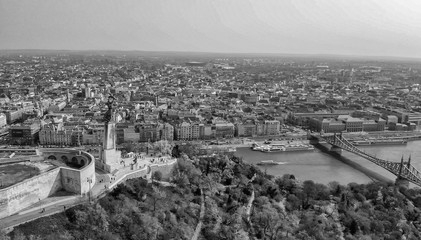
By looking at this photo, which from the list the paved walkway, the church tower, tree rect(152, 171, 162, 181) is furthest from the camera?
tree rect(152, 171, 162, 181)

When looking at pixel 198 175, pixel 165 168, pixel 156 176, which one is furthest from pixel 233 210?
pixel 165 168

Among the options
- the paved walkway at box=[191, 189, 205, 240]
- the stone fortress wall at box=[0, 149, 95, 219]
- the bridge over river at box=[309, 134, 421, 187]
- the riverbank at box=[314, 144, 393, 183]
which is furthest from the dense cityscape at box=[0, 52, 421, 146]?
the stone fortress wall at box=[0, 149, 95, 219]

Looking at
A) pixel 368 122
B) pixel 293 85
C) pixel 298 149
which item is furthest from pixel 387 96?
pixel 298 149

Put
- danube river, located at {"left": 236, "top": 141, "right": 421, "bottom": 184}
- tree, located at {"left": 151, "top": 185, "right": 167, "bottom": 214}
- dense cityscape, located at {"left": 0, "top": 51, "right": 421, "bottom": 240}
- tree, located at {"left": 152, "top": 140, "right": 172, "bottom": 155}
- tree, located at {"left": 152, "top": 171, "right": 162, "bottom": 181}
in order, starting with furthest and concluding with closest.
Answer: danube river, located at {"left": 236, "top": 141, "right": 421, "bottom": 184}, tree, located at {"left": 152, "top": 140, "right": 172, "bottom": 155}, tree, located at {"left": 152, "top": 171, "right": 162, "bottom": 181}, tree, located at {"left": 151, "top": 185, "right": 167, "bottom": 214}, dense cityscape, located at {"left": 0, "top": 51, "right": 421, "bottom": 240}

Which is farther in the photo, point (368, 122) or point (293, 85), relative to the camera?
point (293, 85)

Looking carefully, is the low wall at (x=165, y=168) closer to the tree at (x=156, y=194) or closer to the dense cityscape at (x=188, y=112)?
the tree at (x=156, y=194)

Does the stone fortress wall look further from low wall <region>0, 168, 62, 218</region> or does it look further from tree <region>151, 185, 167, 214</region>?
tree <region>151, 185, 167, 214</region>

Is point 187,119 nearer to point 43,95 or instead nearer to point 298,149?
point 298,149

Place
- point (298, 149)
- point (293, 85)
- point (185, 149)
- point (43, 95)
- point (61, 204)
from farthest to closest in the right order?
1. point (293, 85)
2. point (43, 95)
3. point (298, 149)
4. point (185, 149)
5. point (61, 204)
